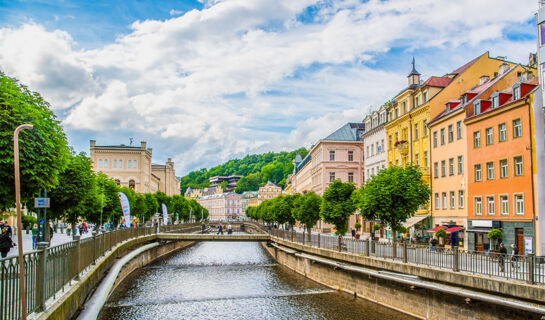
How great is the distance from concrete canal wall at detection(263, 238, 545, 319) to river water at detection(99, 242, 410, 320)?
2.18 ft

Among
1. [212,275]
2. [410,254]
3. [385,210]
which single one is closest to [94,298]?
[410,254]

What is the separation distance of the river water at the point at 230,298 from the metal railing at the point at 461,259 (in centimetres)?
266

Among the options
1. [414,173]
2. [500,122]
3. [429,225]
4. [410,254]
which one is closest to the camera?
[410,254]

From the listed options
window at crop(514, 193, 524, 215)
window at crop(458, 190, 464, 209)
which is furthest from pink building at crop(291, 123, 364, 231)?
window at crop(514, 193, 524, 215)

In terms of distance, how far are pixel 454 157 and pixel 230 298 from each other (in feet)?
71.6

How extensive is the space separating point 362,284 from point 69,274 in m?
17.9

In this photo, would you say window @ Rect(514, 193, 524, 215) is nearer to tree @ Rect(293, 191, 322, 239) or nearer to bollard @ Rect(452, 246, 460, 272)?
bollard @ Rect(452, 246, 460, 272)

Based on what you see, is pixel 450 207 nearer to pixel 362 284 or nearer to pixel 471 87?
pixel 471 87

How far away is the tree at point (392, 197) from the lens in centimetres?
3562

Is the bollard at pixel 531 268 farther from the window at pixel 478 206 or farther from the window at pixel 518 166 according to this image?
the window at pixel 478 206

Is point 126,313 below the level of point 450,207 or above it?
below

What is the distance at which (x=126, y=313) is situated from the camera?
84.0ft

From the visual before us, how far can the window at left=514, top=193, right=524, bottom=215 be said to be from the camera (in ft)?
108

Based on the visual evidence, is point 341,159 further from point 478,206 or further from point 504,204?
point 504,204
